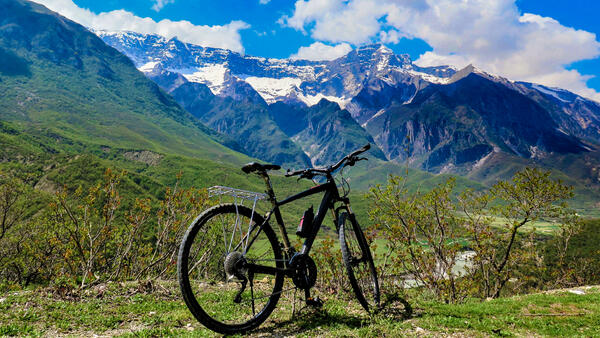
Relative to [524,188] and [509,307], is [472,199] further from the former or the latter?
[509,307]

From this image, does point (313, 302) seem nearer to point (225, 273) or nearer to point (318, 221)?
point (318, 221)

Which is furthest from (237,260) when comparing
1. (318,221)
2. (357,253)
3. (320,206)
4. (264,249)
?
(357,253)

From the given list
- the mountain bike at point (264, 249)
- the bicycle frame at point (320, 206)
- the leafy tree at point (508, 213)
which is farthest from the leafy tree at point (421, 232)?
the bicycle frame at point (320, 206)

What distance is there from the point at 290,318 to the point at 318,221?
6.47 feet

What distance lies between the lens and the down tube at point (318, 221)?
6.41 metres

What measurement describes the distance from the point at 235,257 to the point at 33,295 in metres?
4.90

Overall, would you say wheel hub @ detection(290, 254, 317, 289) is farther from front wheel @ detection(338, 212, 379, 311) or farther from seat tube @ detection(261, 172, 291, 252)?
front wheel @ detection(338, 212, 379, 311)

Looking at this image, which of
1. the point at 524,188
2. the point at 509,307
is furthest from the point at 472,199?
the point at 509,307

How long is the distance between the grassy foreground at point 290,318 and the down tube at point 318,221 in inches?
56.0

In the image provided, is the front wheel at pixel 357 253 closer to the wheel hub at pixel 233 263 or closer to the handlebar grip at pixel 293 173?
the handlebar grip at pixel 293 173

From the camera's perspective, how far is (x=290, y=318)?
6.67 meters

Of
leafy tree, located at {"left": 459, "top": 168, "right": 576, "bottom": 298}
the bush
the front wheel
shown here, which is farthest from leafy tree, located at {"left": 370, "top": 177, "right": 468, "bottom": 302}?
the front wheel

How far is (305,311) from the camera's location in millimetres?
7059

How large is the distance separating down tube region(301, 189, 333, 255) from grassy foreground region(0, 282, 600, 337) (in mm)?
1421
